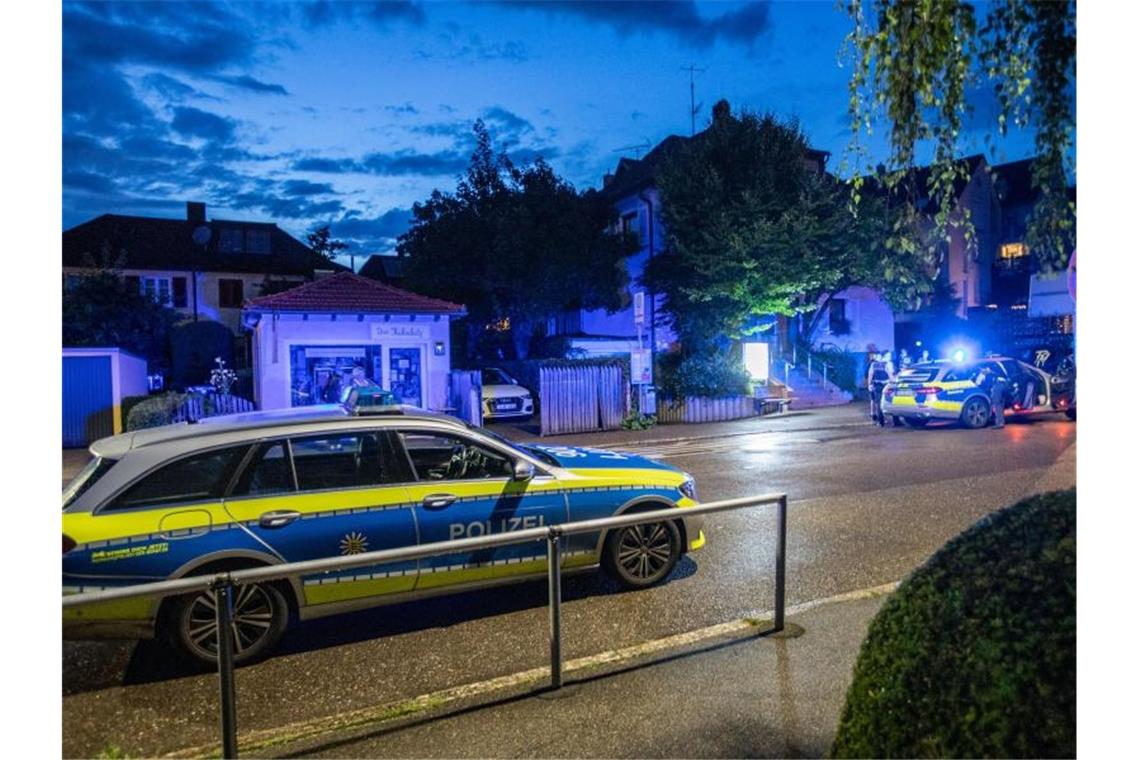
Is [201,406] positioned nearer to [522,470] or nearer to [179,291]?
[522,470]

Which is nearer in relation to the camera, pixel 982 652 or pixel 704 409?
pixel 982 652

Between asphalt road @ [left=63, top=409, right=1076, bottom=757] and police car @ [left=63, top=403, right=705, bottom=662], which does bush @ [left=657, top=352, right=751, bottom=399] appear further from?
police car @ [left=63, top=403, right=705, bottom=662]

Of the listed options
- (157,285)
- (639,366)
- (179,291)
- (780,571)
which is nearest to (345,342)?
(639,366)

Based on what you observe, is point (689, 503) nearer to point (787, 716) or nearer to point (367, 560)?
point (787, 716)

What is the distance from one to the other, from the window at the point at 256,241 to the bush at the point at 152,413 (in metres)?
24.5

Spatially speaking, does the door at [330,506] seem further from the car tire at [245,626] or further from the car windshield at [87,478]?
the car windshield at [87,478]

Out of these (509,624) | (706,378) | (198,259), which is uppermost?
(198,259)

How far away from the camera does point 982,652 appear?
209cm

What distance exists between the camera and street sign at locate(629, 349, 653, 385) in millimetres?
19156

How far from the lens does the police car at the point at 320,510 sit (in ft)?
14.5

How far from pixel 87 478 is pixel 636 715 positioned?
142 inches

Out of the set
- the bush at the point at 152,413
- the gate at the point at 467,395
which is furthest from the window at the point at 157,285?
the gate at the point at 467,395

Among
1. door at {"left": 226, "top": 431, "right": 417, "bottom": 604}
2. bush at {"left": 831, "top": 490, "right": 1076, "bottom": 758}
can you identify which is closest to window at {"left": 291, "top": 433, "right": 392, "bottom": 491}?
door at {"left": 226, "top": 431, "right": 417, "bottom": 604}
